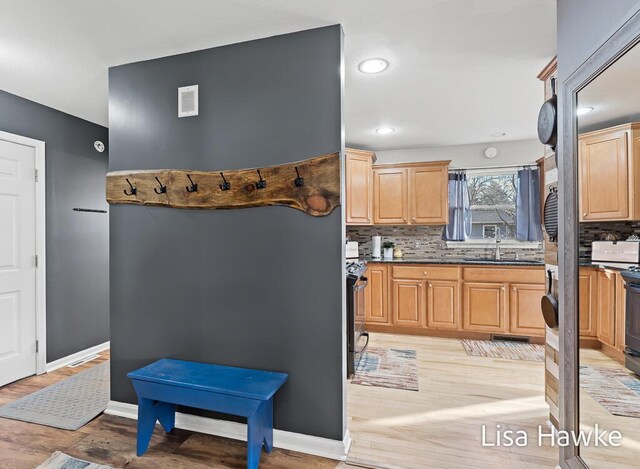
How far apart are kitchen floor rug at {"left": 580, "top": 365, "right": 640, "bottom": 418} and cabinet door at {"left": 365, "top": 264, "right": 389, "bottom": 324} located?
9.28ft

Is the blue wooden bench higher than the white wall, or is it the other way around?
the white wall

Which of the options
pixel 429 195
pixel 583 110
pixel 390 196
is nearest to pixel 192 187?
pixel 583 110

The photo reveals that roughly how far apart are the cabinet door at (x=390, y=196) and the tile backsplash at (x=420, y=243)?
1.12 ft

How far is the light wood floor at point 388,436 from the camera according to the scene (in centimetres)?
192

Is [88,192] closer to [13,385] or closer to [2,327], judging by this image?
[2,327]

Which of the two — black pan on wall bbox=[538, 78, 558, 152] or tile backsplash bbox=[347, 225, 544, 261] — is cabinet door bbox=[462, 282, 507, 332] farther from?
black pan on wall bbox=[538, 78, 558, 152]

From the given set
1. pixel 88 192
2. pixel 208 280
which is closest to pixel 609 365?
pixel 208 280

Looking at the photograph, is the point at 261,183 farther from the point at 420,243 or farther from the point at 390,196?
the point at 420,243

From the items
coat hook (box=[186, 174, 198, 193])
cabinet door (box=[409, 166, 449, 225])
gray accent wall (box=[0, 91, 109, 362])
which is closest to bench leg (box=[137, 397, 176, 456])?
coat hook (box=[186, 174, 198, 193])

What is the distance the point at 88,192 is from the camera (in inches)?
145

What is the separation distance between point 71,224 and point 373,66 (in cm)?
332

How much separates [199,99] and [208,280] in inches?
48.2

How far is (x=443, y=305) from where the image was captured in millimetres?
4121

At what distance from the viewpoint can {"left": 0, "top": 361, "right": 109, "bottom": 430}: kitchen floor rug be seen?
2.35m
